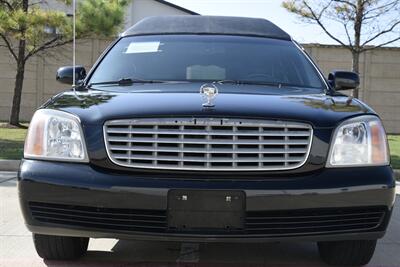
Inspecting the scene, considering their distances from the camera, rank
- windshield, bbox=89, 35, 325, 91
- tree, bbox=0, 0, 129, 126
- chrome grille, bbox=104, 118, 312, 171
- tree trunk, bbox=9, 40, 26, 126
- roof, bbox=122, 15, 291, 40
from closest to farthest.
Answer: chrome grille, bbox=104, 118, 312, 171, windshield, bbox=89, 35, 325, 91, roof, bbox=122, 15, 291, 40, tree, bbox=0, 0, 129, 126, tree trunk, bbox=9, 40, 26, 126

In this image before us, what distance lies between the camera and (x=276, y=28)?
17.6ft

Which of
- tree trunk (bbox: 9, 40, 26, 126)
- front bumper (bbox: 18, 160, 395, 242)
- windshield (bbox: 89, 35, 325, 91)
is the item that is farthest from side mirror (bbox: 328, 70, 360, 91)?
tree trunk (bbox: 9, 40, 26, 126)

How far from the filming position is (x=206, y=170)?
327cm

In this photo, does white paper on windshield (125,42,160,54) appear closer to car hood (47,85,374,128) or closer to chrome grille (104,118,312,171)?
car hood (47,85,374,128)

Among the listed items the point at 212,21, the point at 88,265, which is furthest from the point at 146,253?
the point at 212,21

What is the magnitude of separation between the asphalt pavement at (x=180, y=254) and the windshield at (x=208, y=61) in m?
1.23

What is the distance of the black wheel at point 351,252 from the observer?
3.83m

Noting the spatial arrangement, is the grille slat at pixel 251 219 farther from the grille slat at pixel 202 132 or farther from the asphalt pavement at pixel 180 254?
the asphalt pavement at pixel 180 254

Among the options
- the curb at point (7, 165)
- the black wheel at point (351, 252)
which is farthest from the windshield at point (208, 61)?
the curb at point (7, 165)

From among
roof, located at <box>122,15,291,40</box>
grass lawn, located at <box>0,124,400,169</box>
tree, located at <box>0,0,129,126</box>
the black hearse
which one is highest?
tree, located at <box>0,0,129,126</box>

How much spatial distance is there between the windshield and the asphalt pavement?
123 centimetres

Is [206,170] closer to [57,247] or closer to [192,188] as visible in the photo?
[192,188]

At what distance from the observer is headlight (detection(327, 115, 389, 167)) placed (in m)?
3.38

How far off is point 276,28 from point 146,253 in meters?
2.33
